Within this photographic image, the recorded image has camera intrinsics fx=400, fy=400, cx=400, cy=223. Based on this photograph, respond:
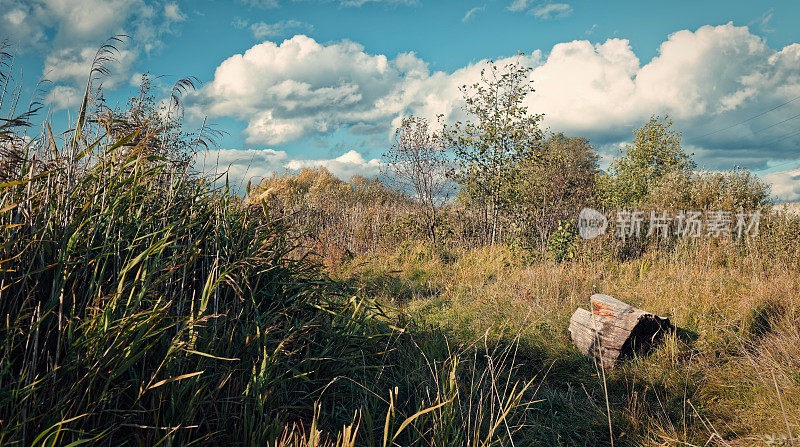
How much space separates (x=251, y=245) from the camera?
282cm

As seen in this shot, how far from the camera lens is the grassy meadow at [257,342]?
1.79 m

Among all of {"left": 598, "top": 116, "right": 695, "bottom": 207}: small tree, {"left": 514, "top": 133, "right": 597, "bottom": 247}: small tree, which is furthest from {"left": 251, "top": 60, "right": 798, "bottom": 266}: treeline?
{"left": 598, "top": 116, "right": 695, "bottom": 207}: small tree

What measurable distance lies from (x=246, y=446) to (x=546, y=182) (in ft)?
25.5

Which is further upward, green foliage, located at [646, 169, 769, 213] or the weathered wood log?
green foliage, located at [646, 169, 769, 213]

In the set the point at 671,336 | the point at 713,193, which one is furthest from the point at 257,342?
the point at 713,193
